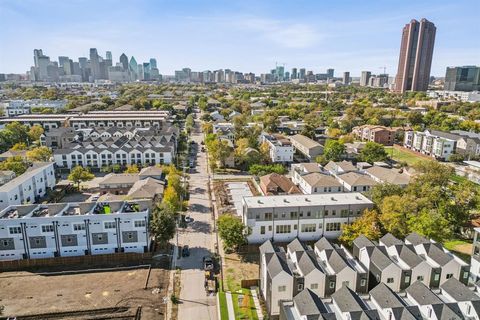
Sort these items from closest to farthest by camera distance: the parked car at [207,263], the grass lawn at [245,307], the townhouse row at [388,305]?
the townhouse row at [388,305] → the grass lawn at [245,307] → the parked car at [207,263]

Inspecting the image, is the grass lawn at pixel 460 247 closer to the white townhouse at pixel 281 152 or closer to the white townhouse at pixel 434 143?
the white townhouse at pixel 281 152

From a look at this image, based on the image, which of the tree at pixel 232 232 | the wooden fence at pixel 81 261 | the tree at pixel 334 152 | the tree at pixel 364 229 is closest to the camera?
the wooden fence at pixel 81 261

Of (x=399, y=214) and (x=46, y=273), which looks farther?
(x=399, y=214)

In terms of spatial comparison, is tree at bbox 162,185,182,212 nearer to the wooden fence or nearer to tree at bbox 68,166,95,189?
the wooden fence

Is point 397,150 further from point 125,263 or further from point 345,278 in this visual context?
point 125,263

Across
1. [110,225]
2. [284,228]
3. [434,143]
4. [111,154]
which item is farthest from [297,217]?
[434,143]

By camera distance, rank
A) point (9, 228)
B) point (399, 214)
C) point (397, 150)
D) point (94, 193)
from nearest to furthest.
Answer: point (9, 228), point (399, 214), point (94, 193), point (397, 150)

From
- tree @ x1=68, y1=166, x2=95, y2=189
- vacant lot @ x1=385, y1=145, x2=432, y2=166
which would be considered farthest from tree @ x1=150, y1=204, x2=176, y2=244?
vacant lot @ x1=385, y1=145, x2=432, y2=166

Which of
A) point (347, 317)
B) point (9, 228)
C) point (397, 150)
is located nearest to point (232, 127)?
point (397, 150)

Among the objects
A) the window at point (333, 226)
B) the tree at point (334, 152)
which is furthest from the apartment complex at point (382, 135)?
the window at point (333, 226)
